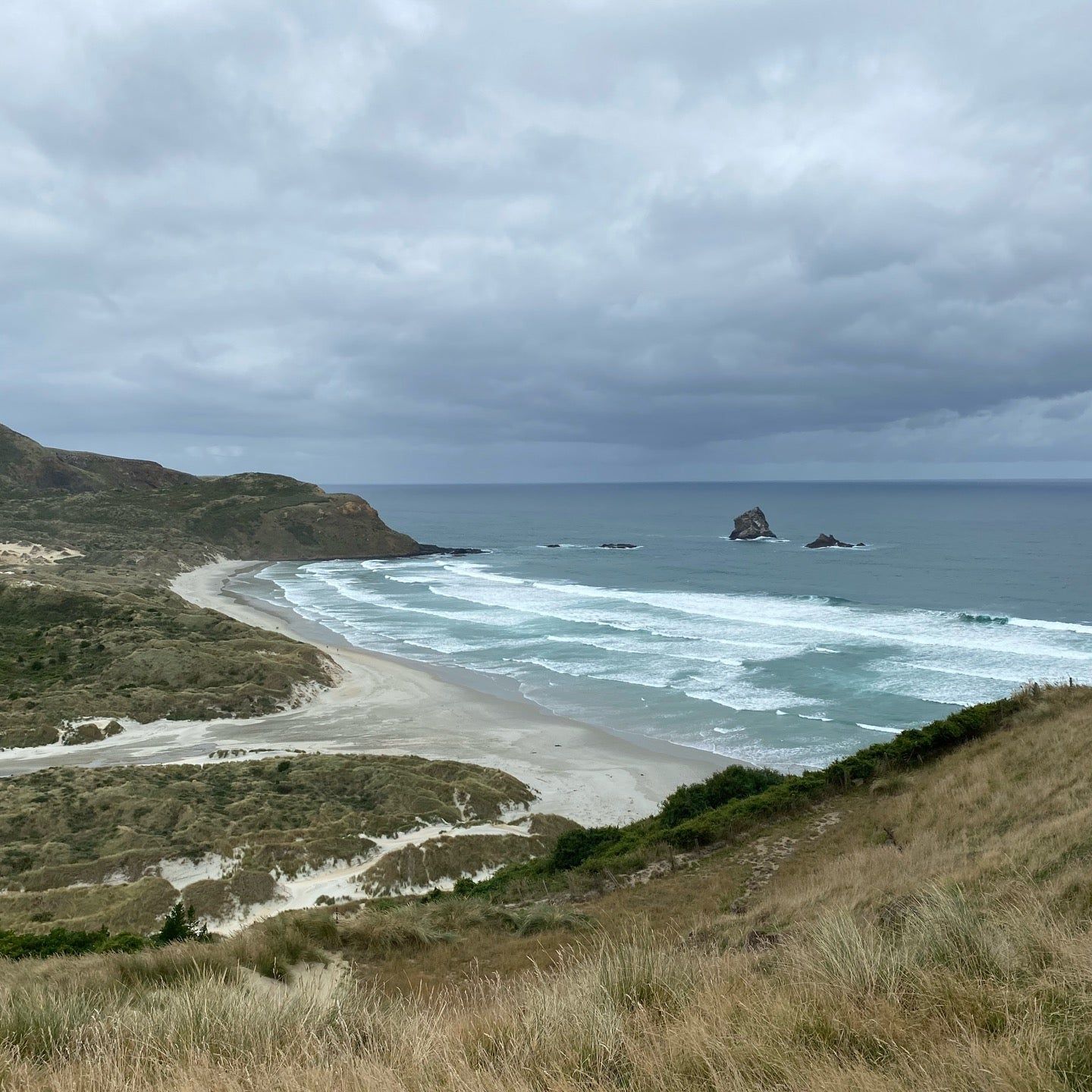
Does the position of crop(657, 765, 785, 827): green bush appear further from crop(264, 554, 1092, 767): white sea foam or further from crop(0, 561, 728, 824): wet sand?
crop(264, 554, 1092, 767): white sea foam

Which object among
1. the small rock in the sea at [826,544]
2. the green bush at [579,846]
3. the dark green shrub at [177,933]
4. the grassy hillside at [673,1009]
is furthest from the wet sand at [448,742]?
the small rock in the sea at [826,544]

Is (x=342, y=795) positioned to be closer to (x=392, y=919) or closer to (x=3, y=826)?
(x=3, y=826)

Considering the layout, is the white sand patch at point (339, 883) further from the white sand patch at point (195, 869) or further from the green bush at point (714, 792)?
the green bush at point (714, 792)

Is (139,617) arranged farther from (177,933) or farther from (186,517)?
(186,517)

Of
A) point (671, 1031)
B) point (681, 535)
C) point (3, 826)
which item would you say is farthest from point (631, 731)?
point (681, 535)

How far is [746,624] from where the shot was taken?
5138cm

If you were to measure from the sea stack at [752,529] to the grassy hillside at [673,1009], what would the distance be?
10775cm

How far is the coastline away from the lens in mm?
24375

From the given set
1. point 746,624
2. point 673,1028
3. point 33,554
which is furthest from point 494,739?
point 33,554

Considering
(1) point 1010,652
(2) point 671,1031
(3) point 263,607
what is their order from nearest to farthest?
1. (2) point 671,1031
2. (1) point 1010,652
3. (3) point 263,607

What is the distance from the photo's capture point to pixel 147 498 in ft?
378

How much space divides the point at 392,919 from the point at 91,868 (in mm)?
10169

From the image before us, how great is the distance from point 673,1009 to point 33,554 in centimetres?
8435

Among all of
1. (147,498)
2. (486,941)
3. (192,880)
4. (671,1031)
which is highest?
(147,498)
